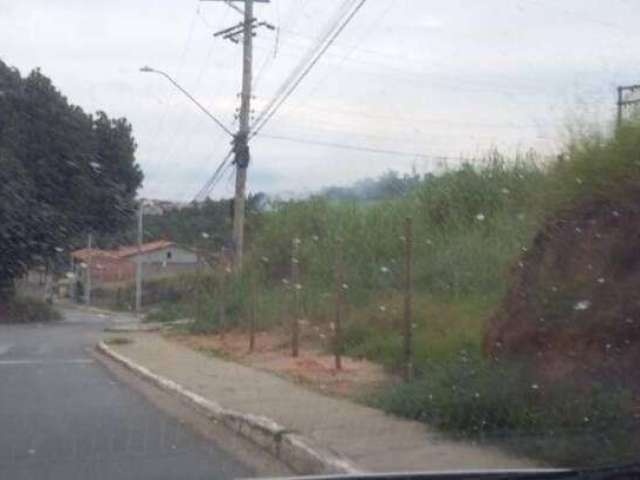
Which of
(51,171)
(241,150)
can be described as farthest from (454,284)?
(51,171)

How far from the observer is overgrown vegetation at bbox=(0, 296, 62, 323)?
5681cm

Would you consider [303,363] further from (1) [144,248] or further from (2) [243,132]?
(1) [144,248]

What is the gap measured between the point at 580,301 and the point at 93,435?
16.9 ft

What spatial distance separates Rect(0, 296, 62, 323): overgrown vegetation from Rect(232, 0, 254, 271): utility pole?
19611mm

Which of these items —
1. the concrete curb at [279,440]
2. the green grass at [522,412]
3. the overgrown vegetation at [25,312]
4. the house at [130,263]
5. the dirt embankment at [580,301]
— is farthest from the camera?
the house at [130,263]

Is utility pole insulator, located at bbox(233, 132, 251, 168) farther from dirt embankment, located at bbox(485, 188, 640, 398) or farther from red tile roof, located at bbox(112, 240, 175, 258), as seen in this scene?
red tile roof, located at bbox(112, 240, 175, 258)

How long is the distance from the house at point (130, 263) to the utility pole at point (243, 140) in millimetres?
39650

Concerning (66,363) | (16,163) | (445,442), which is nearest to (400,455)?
(445,442)

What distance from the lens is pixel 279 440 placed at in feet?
44.5

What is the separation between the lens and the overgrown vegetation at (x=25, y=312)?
5681cm

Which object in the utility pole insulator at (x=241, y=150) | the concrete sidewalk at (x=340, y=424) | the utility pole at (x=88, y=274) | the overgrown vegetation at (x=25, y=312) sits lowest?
the concrete sidewalk at (x=340, y=424)

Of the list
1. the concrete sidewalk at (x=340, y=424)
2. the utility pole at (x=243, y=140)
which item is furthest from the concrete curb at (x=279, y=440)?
the utility pole at (x=243, y=140)

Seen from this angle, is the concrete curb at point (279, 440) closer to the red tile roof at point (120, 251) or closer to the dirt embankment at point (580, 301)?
the dirt embankment at point (580, 301)

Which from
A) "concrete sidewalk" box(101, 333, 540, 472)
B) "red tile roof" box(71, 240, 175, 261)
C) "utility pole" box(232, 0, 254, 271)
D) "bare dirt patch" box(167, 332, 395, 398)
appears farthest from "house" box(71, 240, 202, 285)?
"concrete sidewalk" box(101, 333, 540, 472)
